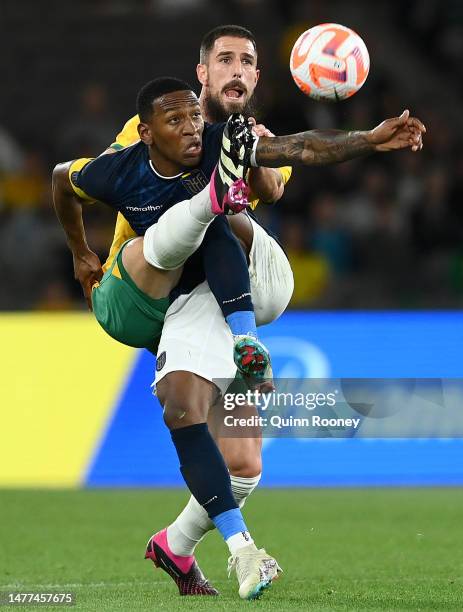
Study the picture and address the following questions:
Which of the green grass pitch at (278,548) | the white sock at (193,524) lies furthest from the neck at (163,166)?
the green grass pitch at (278,548)

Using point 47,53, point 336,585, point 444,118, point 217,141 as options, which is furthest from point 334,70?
point 47,53

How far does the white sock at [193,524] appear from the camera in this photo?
570 cm

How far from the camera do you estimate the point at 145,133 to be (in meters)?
5.54

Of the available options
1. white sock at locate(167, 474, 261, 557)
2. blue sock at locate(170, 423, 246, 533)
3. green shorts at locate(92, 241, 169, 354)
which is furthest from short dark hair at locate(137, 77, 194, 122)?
white sock at locate(167, 474, 261, 557)

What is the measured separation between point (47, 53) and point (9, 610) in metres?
12.7

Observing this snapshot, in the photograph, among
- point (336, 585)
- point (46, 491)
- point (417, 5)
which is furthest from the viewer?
point (417, 5)

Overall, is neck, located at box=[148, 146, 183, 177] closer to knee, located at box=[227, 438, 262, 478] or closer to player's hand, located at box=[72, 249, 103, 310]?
player's hand, located at box=[72, 249, 103, 310]

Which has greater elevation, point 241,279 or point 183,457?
point 241,279

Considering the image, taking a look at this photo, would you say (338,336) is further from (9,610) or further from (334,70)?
(9,610)

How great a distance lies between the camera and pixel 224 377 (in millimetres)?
5523

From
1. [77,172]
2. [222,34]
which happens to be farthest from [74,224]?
[222,34]

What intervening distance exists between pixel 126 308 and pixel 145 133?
741 mm

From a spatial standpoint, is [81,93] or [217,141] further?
[81,93]

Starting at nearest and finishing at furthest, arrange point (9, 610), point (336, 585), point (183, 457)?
point (9, 610) → point (183, 457) → point (336, 585)
